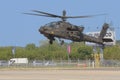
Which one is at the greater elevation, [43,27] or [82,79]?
[43,27]

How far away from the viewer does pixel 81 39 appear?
7406 centimetres

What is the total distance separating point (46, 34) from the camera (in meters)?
67.5

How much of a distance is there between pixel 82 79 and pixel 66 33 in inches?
1139

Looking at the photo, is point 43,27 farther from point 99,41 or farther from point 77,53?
point 77,53

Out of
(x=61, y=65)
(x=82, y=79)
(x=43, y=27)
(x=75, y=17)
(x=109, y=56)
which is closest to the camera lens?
(x=82, y=79)

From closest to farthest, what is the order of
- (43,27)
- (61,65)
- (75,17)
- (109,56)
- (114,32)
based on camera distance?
(43,27), (75,17), (61,65), (114,32), (109,56)

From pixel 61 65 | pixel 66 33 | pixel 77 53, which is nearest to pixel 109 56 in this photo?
pixel 77 53

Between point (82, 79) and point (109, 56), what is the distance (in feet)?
329

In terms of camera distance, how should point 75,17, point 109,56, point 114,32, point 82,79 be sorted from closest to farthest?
point 82,79 → point 75,17 → point 114,32 → point 109,56

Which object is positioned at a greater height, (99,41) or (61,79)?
(99,41)

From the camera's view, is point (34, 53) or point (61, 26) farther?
point (34, 53)

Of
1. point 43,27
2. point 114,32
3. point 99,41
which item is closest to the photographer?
point 43,27

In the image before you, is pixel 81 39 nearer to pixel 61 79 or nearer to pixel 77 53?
pixel 61 79

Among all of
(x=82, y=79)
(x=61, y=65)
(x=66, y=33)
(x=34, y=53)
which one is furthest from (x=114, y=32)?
(x=82, y=79)
